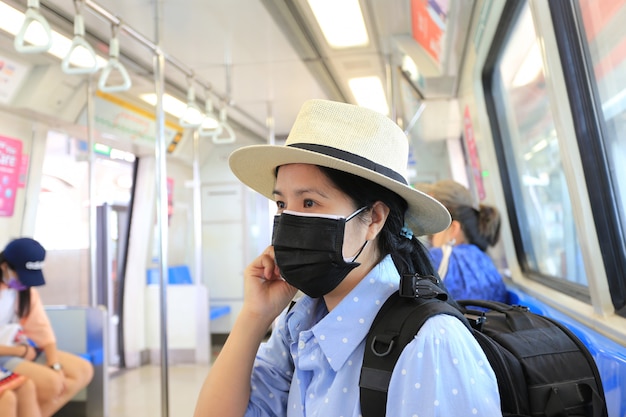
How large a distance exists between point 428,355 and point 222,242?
24.4 feet

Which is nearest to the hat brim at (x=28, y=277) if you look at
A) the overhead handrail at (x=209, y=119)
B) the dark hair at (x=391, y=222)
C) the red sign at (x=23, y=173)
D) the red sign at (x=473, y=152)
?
the red sign at (x=23, y=173)

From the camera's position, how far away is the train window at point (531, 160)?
2898 mm

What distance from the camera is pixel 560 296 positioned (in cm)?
217

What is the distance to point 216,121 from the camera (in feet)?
16.3

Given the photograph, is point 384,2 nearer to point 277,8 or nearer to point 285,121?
point 277,8

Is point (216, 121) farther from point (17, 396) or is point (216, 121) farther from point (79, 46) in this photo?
point (17, 396)

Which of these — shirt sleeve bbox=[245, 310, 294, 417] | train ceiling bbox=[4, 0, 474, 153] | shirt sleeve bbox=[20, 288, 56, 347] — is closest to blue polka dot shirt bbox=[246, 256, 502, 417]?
shirt sleeve bbox=[245, 310, 294, 417]

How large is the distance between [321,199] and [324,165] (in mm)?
92

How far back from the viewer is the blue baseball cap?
3520 millimetres

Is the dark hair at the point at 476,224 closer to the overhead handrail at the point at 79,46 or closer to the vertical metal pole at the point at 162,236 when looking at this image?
the vertical metal pole at the point at 162,236

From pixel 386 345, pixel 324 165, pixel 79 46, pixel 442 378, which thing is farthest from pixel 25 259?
pixel 442 378

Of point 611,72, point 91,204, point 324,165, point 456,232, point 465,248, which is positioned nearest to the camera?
point 324,165

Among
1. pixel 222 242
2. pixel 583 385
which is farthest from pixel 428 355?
pixel 222 242

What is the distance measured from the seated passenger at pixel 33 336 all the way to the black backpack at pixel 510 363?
128 inches
